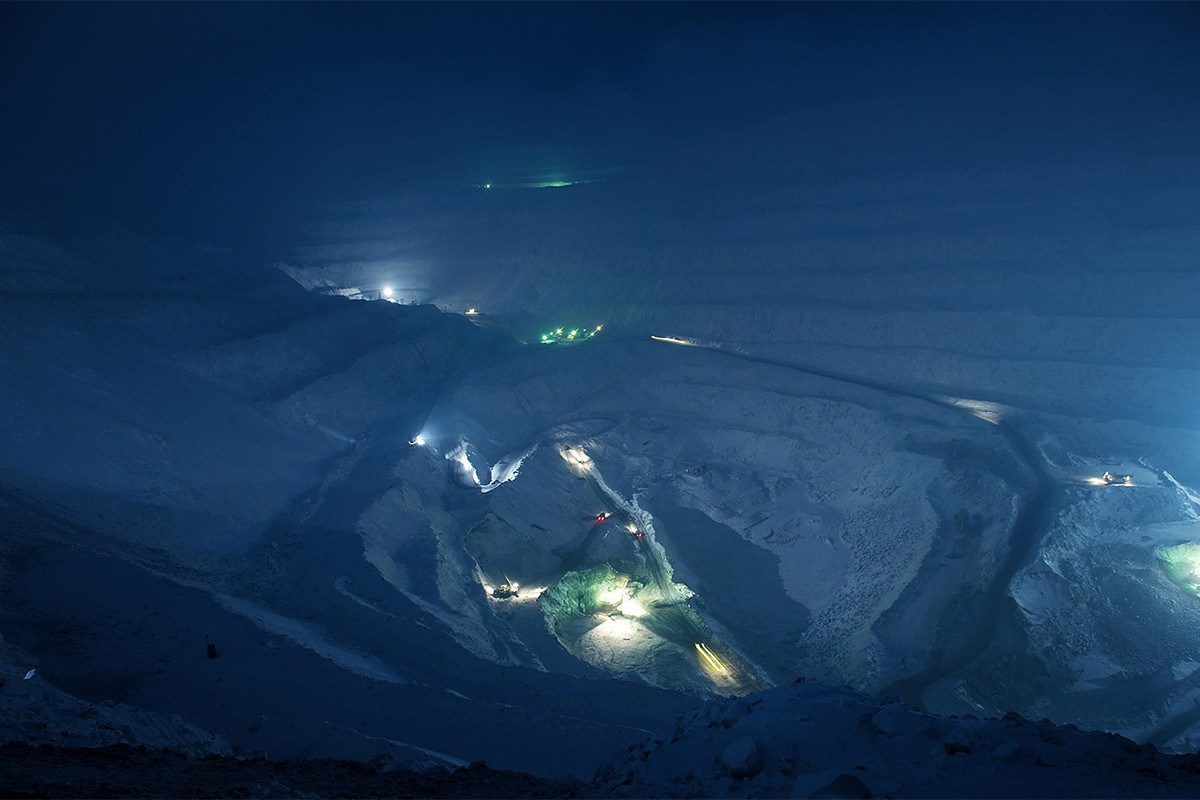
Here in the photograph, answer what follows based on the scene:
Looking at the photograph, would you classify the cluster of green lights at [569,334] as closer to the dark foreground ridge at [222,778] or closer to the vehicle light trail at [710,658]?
the vehicle light trail at [710,658]

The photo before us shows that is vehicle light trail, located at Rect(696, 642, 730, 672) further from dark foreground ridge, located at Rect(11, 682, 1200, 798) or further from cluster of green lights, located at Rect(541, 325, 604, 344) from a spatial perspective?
cluster of green lights, located at Rect(541, 325, 604, 344)

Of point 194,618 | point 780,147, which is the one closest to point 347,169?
point 780,147

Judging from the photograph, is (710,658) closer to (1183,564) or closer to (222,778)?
(1183,564)

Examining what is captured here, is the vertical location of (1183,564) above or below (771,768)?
below

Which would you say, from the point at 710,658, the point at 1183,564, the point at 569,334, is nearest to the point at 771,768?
the point at 710,658

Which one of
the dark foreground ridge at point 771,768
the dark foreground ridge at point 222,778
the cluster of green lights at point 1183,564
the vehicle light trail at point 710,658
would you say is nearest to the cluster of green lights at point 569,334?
the vehicle light trail at point 710,658

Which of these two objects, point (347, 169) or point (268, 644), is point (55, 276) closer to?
point (268, 644)

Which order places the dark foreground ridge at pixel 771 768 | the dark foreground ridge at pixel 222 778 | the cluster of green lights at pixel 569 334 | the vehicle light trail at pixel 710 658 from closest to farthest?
1. the dark foreground ridge at pixel 222 778
2. the dark foreground ridge at pixel 771 768
3. the vehicle light trail at pixel 710 658
4. the cluster of green lights at pixel 569 334

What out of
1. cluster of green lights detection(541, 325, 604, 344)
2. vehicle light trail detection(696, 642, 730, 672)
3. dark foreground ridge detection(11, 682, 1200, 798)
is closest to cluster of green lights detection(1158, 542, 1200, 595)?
vehicle light trail detection(696, 642, 730, 672)
